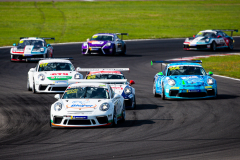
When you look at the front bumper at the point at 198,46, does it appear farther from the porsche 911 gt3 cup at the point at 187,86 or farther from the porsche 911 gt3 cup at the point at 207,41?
the porsche 911 gt3 cup at the point at 187,86

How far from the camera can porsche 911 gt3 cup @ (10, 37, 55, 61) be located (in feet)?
86.3

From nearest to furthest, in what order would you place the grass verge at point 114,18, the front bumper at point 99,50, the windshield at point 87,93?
the windshield at point 87,93 < the front bumper at point 99,50 < the grass verge at point 114,18

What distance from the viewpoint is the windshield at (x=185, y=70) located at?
1609 cm

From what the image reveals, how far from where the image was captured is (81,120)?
10.8m

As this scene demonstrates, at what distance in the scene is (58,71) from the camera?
17688 mm

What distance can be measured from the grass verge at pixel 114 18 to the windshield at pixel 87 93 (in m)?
27.5

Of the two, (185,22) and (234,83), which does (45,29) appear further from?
(234,83)

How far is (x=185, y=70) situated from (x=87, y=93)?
18.1 feet

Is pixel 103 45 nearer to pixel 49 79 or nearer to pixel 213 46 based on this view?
pixel 213 46

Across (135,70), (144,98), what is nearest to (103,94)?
(144,98)

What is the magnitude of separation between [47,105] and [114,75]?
2630 mm

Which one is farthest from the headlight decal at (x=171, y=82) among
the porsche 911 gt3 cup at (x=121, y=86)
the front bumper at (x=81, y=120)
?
the front bumper at (x=81, y=120)

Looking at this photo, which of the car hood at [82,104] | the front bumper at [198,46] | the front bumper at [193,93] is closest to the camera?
the car hood at [82,104]

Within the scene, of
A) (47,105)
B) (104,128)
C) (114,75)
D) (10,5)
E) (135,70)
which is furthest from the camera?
(10,5)
